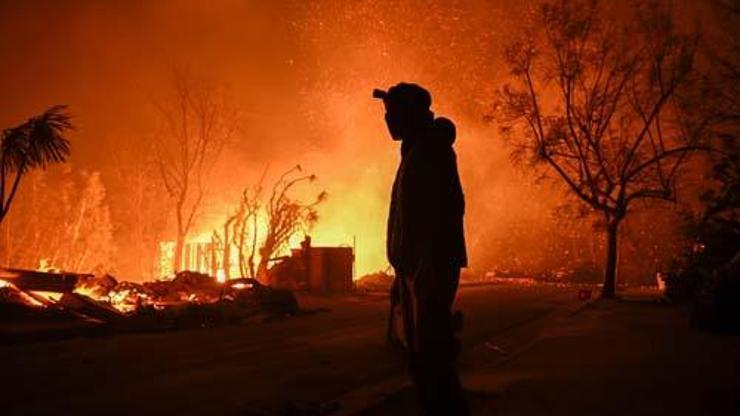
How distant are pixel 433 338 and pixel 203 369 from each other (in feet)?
17.7

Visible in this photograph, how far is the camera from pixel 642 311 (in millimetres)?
15797

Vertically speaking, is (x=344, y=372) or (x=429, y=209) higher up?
(x=429, y=209)

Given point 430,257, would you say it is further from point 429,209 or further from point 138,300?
point 138,300

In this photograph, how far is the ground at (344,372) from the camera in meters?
5.38

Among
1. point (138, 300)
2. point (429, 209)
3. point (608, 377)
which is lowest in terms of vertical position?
point (608, 377)

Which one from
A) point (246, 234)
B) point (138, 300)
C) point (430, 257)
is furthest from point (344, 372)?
point (246, 234)

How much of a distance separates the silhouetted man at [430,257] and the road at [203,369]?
36 cm

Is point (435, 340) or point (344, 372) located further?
point (344, 372)

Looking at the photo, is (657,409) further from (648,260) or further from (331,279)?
(648,260)

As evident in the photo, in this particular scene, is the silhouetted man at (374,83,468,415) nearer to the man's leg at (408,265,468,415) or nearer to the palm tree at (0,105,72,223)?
the man's leg at (408,265,468,415)

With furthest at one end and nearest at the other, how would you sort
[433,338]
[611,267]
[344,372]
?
[611,267], [344,372], [433,338]

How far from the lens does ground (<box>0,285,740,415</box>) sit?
538 centimetres

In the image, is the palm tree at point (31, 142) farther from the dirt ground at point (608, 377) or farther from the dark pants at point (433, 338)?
the dark pants at point (433, 338)

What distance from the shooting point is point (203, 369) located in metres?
7.63
